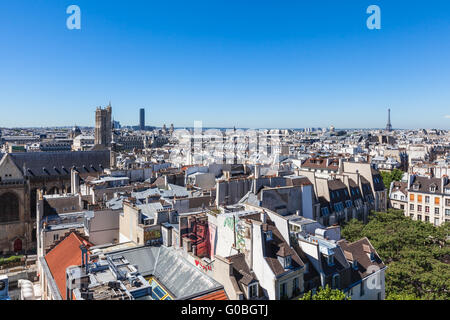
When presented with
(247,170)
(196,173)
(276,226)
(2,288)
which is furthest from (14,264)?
(276,226)

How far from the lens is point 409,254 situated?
71.7 feet

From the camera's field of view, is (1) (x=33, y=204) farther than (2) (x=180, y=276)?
Yes

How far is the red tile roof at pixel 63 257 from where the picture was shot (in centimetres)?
1650

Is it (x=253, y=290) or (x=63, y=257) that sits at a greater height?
(x=253, y=290)

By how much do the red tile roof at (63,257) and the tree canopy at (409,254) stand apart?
17069 millimetres

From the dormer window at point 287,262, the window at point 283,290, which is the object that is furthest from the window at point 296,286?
the dormer window at point 287,262

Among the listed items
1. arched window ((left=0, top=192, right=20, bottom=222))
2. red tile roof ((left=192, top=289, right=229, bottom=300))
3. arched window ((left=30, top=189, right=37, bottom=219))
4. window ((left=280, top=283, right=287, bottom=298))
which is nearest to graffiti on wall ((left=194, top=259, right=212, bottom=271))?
red tile roof ((left=192, top=289, right=229, bottom=300))

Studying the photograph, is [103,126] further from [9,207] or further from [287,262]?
[287,262]

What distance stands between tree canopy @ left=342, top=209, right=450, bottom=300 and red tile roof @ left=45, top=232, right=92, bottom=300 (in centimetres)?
1707

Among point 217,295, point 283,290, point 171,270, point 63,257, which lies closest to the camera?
point 217,295

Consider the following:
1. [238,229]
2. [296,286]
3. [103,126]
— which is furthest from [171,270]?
[103,126]

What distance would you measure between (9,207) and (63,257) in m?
26.6

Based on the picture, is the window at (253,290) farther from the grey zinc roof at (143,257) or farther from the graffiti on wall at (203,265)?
the grey zinc roof at (143,257)

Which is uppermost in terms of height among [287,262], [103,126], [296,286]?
[103,126]
